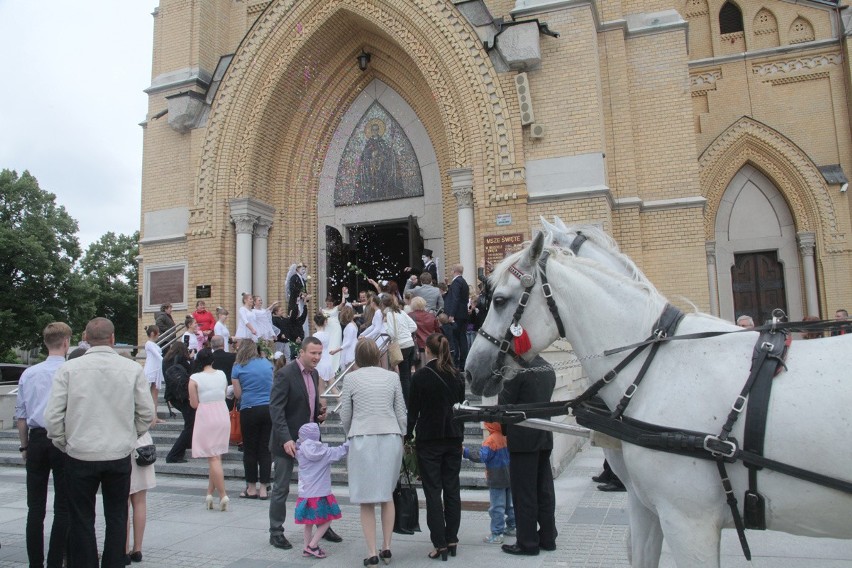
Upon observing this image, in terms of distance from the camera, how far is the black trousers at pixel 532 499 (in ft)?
17.6

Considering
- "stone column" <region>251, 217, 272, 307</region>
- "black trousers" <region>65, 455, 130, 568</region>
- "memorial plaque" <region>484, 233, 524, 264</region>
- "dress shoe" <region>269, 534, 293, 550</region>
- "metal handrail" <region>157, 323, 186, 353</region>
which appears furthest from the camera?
"stone column" <region>251, 217, 272, 307</region>

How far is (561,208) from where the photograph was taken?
12.7 m

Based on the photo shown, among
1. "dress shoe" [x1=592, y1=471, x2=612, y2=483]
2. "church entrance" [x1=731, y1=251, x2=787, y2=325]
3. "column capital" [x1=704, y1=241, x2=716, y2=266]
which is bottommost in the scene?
"dress shoe" [x1=592, y1=471, x2=612, y2=483]

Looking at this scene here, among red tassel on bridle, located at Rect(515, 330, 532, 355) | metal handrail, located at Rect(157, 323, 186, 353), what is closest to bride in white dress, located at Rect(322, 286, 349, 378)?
metal handrail, located at Rect(157, 323, 186, 353)

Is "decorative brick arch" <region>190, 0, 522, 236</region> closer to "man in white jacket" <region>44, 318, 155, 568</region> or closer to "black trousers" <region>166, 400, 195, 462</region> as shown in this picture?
"black trousers" <region>166, 400, 195, 462</region>

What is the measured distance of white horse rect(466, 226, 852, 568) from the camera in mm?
2688

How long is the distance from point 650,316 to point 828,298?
16.3 meters

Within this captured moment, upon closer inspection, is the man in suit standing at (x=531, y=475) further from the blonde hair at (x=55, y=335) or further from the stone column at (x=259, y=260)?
the stone column at (x=259, y=260)

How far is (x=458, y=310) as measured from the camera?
35.4 feet

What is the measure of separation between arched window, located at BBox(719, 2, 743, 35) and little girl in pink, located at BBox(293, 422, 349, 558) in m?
18.7

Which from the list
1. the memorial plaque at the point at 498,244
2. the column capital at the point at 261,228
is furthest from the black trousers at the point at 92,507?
the column capital at the point at 261,228

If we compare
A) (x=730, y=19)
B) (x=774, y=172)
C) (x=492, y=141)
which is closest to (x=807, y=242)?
(x=774, y=172)

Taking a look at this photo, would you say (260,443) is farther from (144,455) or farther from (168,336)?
(168,336)

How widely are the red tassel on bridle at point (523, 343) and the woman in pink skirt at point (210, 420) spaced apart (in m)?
5.27
